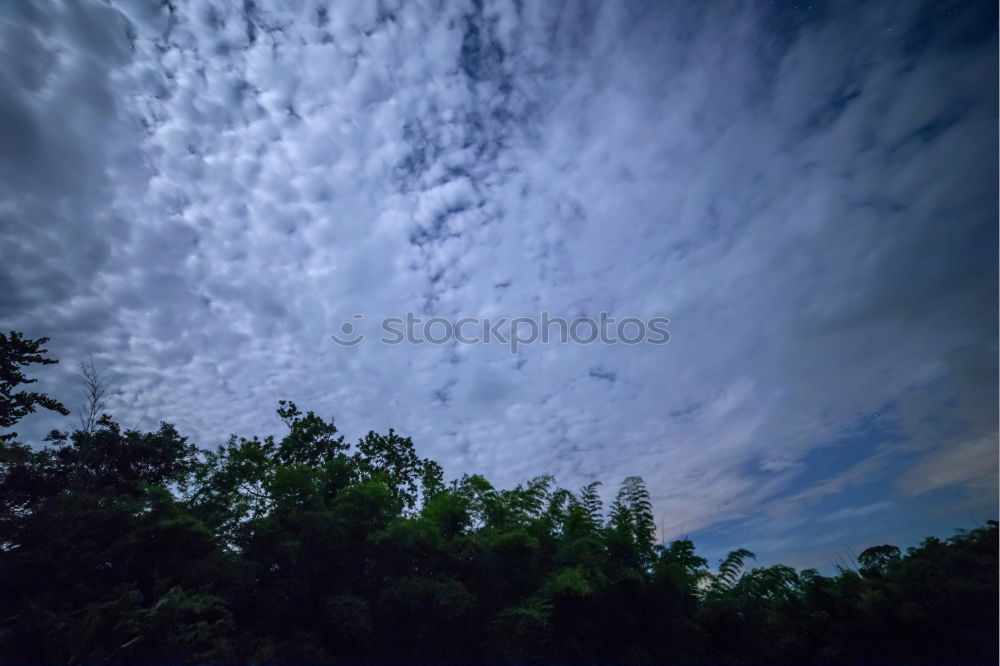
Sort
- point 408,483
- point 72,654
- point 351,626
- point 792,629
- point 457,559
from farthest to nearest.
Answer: point 408,483 < point 792,629 < point 457,559 < point 351,626 < point 72,654

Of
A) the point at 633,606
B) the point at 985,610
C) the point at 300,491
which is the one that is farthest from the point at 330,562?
the point at 985,610

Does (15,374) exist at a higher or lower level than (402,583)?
higher

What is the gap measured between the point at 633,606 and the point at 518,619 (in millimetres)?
2224

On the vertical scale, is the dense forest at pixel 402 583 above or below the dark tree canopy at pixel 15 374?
below

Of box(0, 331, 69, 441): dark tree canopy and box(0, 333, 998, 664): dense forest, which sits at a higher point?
box(0, 331, 69, 441): dark tree canopy

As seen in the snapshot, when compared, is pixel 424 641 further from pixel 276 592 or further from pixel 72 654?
pixel 72 654

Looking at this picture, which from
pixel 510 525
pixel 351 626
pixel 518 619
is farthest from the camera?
pixel 510 525

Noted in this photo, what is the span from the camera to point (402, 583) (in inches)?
228

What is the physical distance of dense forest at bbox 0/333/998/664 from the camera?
5.02 m

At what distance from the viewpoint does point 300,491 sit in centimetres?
675

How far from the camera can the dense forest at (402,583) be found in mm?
5016

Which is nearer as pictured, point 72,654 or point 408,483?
point 72,654

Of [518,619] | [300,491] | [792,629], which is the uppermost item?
[300,491]

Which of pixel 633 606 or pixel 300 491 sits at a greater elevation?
pixel 300 491
